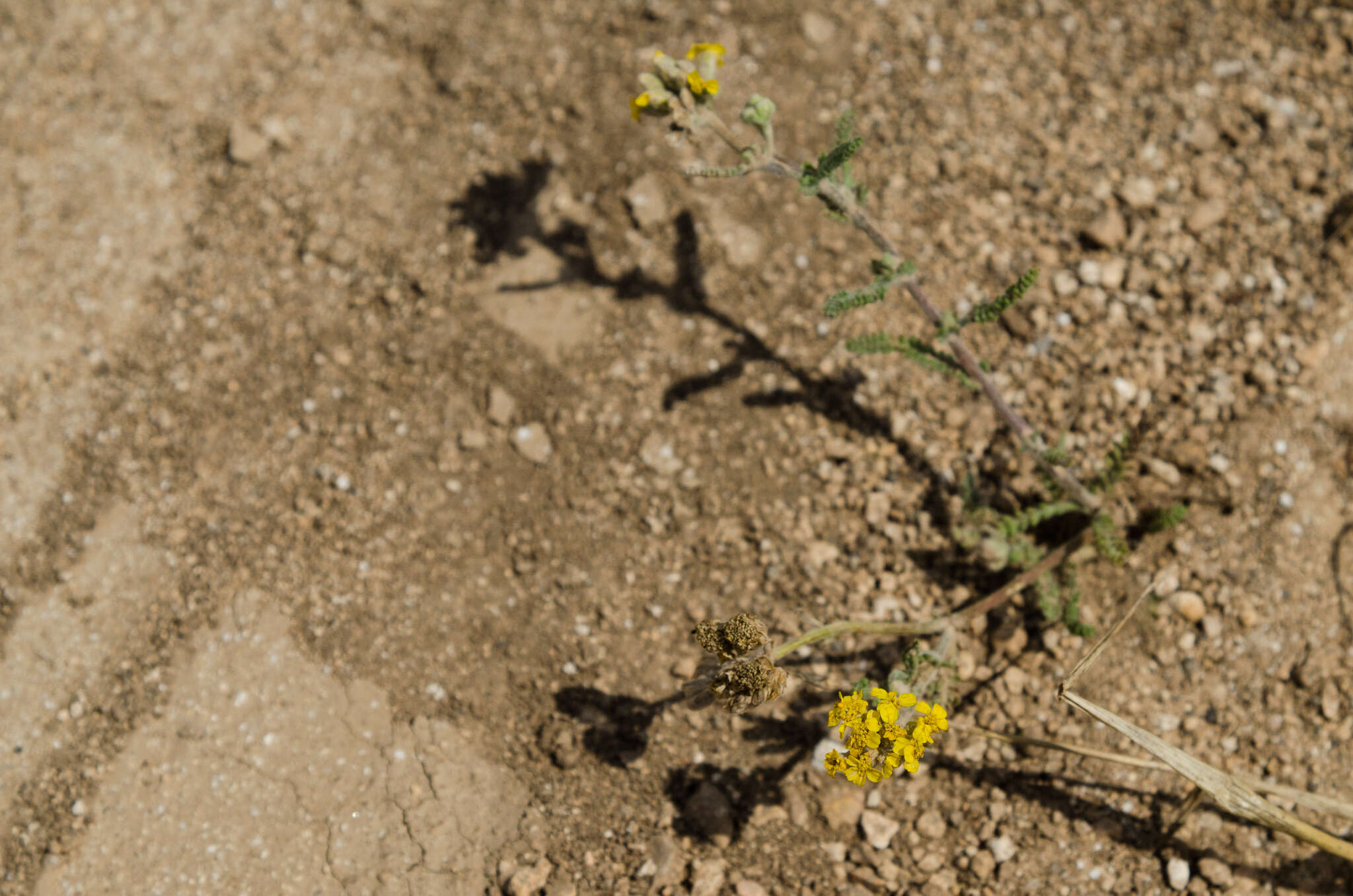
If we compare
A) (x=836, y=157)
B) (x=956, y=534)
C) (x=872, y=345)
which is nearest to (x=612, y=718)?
(x=956, y=534)

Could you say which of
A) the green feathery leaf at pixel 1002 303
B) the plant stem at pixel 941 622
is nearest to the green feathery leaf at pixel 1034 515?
the plant stem at pixel 941 622

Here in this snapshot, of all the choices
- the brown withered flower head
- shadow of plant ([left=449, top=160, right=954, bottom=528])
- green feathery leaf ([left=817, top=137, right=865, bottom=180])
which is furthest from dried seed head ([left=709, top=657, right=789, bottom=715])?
green feathery leaf ([left=817, top=137, right=865, bottom=180])

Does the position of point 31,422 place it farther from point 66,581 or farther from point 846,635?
point 846,635

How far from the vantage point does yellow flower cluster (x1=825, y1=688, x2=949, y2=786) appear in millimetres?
2322

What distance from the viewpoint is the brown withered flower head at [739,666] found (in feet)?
7.68

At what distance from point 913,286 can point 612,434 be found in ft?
3.89

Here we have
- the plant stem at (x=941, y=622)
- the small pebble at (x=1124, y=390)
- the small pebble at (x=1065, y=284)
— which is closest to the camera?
the plant stem at (x=941, y=622)

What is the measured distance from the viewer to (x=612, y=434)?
331 centimetres

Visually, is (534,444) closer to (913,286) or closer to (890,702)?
(913,286)

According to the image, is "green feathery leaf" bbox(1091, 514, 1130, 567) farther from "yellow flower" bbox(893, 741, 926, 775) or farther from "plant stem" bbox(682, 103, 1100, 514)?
"yellow flower" bbox(893, 741, 926, 775)

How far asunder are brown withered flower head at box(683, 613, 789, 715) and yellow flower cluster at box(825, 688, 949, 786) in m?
0.19

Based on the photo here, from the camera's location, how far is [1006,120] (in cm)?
355

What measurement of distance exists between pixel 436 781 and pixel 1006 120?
3.19 meters

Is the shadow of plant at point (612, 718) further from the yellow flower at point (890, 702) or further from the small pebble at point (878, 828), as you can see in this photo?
the yellow flower at point (890, 702)
